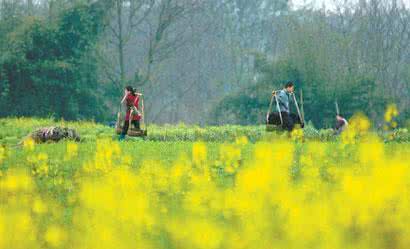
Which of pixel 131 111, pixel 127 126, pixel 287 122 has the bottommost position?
pixel 127 126

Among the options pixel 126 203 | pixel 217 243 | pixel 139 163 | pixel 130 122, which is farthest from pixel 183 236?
pixel 130 122

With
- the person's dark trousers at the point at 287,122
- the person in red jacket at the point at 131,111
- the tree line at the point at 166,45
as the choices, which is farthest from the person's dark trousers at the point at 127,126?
the tree line at the point at 166,45

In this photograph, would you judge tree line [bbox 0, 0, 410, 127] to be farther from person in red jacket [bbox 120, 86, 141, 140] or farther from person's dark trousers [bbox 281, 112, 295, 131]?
person's dark trousers [bbox 281, 112, 295, 131]

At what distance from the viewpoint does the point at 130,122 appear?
20.7 m

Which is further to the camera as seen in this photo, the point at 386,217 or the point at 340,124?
the point at 340,124

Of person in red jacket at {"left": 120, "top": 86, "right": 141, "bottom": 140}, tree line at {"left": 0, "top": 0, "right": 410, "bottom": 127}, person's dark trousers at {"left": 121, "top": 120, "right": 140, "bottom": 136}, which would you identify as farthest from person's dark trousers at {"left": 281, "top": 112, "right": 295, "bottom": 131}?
tree line at {"left": 0, "top": 0, "right": 410, "bottom": 127}

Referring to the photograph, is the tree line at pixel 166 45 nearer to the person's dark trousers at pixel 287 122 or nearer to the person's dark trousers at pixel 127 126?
the person's dark trousers at pixel 127 126

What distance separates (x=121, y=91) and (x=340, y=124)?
72.6 feet

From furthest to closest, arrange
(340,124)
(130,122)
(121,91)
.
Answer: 1. (121,91)
2. (340,124)
3. (130,122)

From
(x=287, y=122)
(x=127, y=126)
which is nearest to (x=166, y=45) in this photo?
(x=127, y=126)

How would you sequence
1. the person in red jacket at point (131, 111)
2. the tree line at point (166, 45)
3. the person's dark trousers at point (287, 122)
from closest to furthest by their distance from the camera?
the person's dark trousers at point (287, 122) < the person in red jacket at point (131, 111) < the tree line at point (166, 45)

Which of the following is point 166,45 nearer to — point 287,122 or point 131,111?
point 131,111

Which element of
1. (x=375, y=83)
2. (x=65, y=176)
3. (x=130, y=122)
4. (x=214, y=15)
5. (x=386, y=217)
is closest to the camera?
(x=386, y=217)

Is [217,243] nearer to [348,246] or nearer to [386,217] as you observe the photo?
[348,246]
